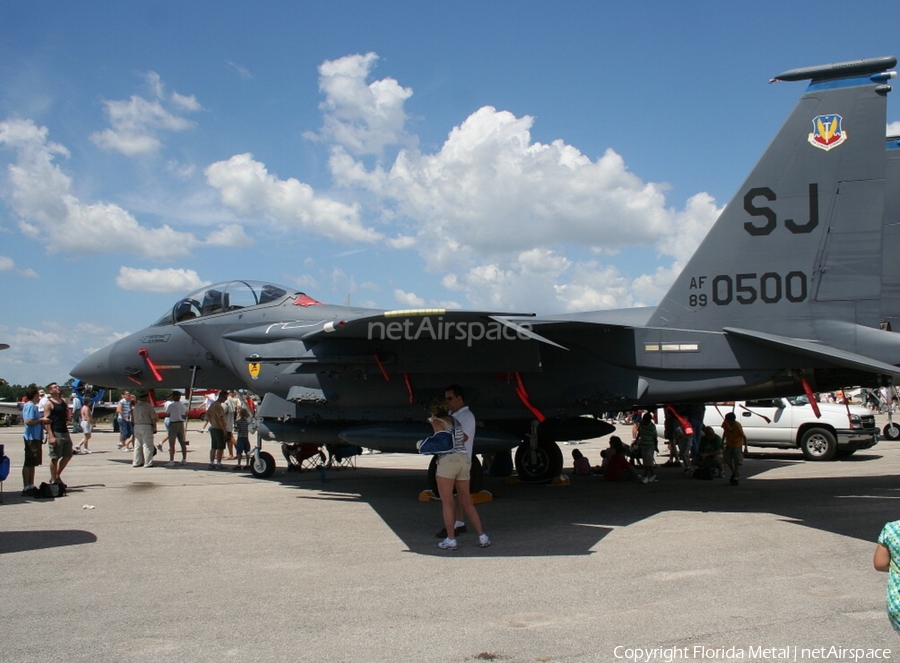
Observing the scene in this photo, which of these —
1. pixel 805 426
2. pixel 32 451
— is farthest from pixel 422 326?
pixel 805 426

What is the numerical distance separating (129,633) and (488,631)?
230 centimetres

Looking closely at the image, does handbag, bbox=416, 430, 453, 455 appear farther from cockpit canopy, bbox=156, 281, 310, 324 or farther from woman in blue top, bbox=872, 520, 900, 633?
cockpit canopy, bbox=156, 281, 310, 324

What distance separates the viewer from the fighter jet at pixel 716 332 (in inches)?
325

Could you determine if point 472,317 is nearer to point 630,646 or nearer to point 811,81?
point 630,646

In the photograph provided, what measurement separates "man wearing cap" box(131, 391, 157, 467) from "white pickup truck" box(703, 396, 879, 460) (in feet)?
39.8

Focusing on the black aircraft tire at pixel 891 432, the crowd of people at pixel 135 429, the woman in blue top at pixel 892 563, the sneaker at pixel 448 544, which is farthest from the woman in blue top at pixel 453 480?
the black aircraft tire at pixel 891 432

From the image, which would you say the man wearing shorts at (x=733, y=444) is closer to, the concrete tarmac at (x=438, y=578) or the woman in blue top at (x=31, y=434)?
the concrete tarmac at (x=438, y=578)

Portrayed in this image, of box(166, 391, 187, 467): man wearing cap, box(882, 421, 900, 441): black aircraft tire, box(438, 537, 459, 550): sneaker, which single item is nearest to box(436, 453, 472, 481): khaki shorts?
box(438, 537, 459, 550): sneaker

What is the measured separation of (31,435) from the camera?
9742mm

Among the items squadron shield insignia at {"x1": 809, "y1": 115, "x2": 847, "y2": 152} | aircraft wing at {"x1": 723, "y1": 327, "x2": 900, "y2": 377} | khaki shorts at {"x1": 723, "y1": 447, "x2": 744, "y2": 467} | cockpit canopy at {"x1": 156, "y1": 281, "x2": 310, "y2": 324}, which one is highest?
squadron shield insignia at {"x1": 809, "y1": 115, "x2": 847, "y2": 152}

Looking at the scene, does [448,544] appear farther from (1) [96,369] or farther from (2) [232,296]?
(1) [96,369]

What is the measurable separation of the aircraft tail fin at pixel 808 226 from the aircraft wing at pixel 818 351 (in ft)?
1.19

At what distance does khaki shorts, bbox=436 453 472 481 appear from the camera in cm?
671

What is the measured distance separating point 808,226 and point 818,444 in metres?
9.32
